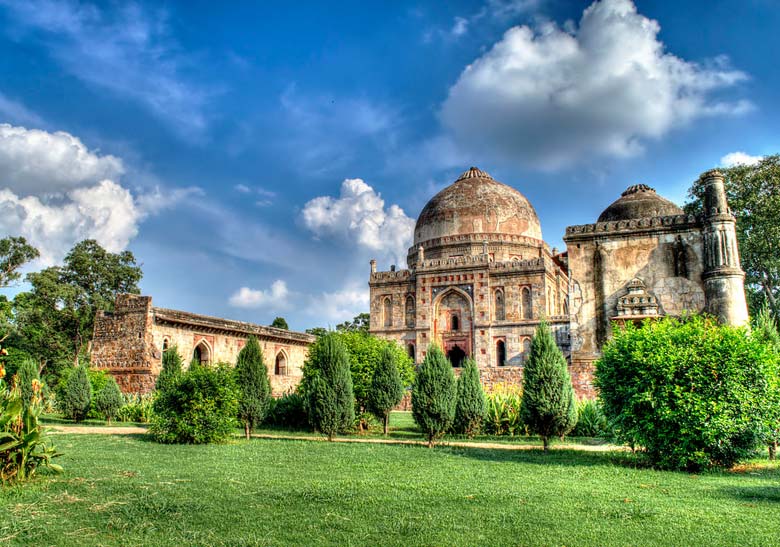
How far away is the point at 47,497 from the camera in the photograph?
22.6 feet

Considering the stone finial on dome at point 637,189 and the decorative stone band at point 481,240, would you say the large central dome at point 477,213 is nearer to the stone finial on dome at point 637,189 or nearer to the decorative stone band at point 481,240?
the decorative stone band at point 481,240

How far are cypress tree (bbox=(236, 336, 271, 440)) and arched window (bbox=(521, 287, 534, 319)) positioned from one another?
65.5 feet

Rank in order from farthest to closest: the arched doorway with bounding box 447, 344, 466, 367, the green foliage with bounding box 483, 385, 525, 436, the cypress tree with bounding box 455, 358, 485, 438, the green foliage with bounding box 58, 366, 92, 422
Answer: the arched doorway with bounding box 447, 344, 466, 367 → the green foliage with bounding box 58, 366, 92, 422 → the green foliage with bounding box 483, 385, 525, 436 → the cypress tree with bounding box 455, 358, 485, 438

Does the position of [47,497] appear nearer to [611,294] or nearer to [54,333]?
[611,294]

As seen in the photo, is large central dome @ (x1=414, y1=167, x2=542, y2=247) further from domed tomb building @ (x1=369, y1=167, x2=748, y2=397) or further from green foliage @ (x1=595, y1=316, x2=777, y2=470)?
green foliage @ (x1=595, y1=316, x2=777, y2=470)

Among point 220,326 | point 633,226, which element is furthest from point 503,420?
point 220,326

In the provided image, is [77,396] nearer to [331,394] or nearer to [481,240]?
[331,394]

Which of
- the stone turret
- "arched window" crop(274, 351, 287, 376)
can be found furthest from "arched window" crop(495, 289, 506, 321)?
the stone turret

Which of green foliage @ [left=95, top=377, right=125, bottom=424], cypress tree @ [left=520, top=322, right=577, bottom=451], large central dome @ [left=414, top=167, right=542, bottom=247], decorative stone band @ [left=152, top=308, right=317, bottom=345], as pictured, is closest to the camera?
cypress tree @ [left=520, top=322, right=577, bottom=451]

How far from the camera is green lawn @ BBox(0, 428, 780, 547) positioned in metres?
5.55

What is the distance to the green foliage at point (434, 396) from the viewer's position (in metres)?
13.7

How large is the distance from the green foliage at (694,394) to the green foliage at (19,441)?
9000mm

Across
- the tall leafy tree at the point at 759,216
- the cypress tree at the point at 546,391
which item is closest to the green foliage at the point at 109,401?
the cypress tree at the point at 546,391

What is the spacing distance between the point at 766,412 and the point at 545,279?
76.3 feet
